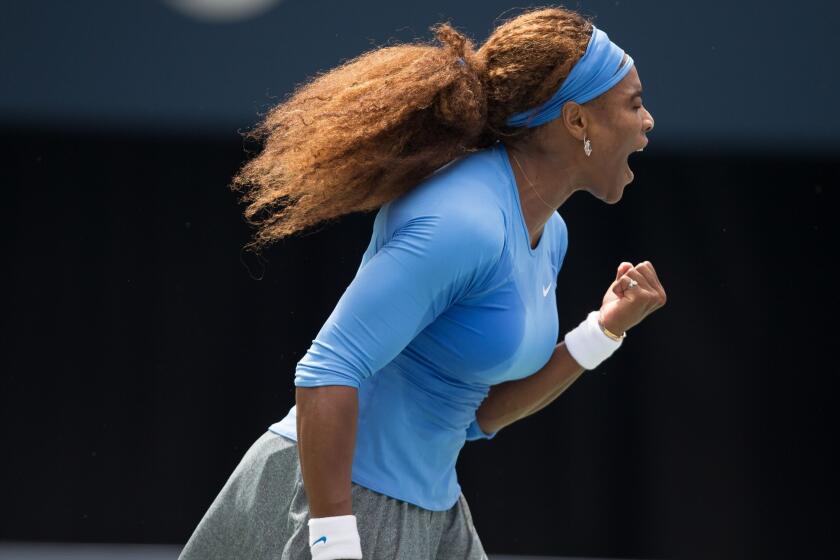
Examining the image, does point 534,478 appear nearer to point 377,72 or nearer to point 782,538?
point 782,538

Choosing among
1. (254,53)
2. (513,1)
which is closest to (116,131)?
(254,53)

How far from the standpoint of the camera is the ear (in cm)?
174

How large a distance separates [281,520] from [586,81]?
0.72 m

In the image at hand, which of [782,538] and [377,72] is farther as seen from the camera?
[782,538]

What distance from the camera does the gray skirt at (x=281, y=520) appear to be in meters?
1.59

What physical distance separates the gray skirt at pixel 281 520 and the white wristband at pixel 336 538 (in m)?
0.08

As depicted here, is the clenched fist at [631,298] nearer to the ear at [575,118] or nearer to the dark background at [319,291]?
the ear at [575,118]

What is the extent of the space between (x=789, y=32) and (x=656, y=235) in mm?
664

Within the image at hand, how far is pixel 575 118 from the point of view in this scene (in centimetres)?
175

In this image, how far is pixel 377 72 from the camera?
1.67 metres

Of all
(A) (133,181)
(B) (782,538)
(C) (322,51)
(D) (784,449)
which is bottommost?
(B) (782,538)

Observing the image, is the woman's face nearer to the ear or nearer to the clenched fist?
the ear

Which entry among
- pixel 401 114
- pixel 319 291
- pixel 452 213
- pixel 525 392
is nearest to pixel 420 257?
pixel 452 213

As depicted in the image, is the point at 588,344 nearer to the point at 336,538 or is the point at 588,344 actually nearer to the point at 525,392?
the point at 525,392
